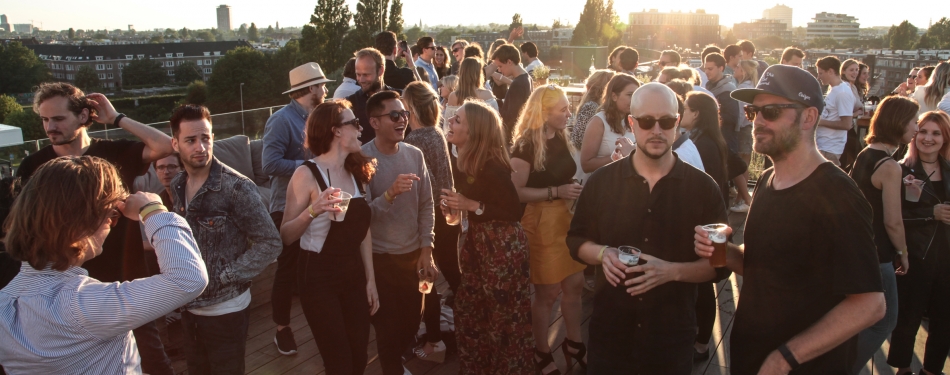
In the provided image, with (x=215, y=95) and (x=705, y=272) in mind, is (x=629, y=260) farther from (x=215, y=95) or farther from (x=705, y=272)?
(x=215, y=95)

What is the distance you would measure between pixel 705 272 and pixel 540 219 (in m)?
1.25

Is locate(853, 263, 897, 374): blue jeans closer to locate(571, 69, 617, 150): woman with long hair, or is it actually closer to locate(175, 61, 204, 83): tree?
locate(571, 69, 617, 150): woman with long hair

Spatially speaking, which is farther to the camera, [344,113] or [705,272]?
[344,113]

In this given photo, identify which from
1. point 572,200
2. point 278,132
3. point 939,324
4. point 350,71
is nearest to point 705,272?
point 572,200

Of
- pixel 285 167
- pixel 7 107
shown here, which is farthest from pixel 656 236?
pixel 7 107

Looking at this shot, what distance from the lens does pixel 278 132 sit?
11.5 ft

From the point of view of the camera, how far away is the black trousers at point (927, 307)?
9.80 feet

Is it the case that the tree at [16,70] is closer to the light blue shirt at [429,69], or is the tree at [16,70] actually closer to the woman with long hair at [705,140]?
the light blue shirt at [429,69]

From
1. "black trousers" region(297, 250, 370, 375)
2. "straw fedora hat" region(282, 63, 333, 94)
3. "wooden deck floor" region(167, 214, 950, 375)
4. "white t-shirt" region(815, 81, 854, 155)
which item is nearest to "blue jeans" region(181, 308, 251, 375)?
"black trousers" region(297, 250, 370, 375)

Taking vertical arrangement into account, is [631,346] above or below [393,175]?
below

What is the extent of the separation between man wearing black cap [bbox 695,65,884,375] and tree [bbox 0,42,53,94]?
354 ft

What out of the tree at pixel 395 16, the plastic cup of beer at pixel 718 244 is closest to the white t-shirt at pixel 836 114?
the plastic cup of beer at pixel 718 244

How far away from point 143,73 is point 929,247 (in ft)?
414

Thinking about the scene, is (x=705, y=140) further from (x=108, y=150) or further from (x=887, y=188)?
(x=108, y=150)
